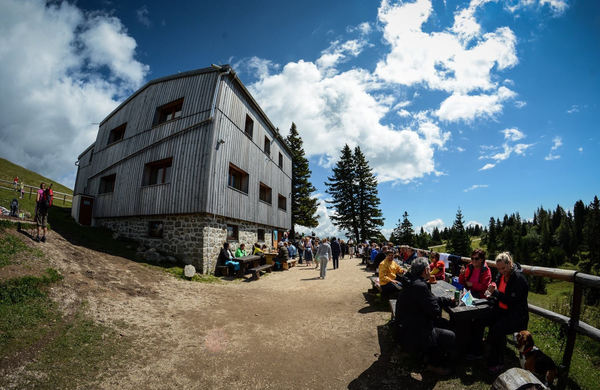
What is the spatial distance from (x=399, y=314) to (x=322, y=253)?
816cm

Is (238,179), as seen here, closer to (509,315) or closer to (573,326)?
(509,315)

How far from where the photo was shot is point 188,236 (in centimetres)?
1120

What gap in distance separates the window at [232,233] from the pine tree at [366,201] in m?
25.3

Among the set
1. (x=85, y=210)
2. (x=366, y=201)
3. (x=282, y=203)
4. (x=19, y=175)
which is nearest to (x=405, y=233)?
(x=366, y=201)

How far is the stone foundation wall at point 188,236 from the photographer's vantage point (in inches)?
427

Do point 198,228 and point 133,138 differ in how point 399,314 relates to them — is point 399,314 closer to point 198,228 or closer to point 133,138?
point 198,228

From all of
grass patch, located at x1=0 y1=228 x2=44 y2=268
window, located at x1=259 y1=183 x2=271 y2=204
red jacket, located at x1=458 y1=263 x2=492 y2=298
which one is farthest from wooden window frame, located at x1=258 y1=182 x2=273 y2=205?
red jacket, located at x1=458 y1=263 x2=492 y2=298

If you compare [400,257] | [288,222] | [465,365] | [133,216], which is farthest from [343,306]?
[288,222]

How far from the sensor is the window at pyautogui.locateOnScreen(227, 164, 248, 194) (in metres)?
13.7

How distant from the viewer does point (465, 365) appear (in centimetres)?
376

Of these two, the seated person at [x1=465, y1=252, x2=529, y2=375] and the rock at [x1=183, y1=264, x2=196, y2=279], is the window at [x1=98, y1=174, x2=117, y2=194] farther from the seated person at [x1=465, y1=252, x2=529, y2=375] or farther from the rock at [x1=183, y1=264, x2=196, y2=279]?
the seated person at [x1=465, y1=252, x2=529, y2=375]

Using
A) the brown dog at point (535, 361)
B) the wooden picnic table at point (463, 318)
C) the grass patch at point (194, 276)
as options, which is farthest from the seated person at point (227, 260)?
the brown dog at point (535, 361)

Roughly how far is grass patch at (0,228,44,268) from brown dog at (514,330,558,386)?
994 cm

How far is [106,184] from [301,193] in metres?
19.5
